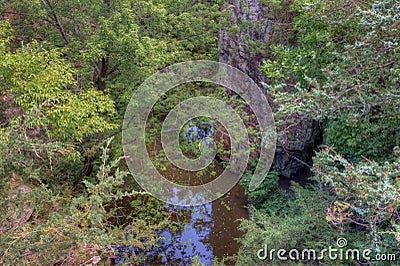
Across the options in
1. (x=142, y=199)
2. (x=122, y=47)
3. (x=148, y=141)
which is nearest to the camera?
(x=122, y=47)

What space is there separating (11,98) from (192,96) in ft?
12.2

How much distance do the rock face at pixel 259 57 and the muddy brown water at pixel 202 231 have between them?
1397mm


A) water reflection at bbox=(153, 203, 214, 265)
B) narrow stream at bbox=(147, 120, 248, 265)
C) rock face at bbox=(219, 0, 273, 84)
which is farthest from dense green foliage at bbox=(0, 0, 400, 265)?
water reflection at bbox=(153, 203, 214, 265)

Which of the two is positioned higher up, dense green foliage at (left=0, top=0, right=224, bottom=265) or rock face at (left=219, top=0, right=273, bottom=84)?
rock face at (left=219, top=0, right=273, bottom=84)

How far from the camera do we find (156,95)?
630 cm

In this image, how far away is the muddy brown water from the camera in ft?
22.9

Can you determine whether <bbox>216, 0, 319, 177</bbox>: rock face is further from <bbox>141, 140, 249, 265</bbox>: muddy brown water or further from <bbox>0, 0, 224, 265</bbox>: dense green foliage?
<bbox>141, 140, 249, 265</bbox>: muddy brown water

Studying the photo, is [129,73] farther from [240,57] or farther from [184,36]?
[240,57]

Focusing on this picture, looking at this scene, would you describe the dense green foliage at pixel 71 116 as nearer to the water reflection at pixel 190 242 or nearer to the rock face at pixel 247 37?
the rock face at pixel 247 37

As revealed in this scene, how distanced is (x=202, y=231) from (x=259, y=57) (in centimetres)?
Result: 461

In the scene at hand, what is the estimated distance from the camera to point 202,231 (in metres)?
7.66

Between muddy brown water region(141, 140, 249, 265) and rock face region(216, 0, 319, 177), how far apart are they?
140 cm

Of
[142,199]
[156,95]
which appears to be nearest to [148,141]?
[156,95]

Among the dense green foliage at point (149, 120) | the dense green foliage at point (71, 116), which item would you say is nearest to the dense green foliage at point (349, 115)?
the dense green foliage at point (149, 120)
